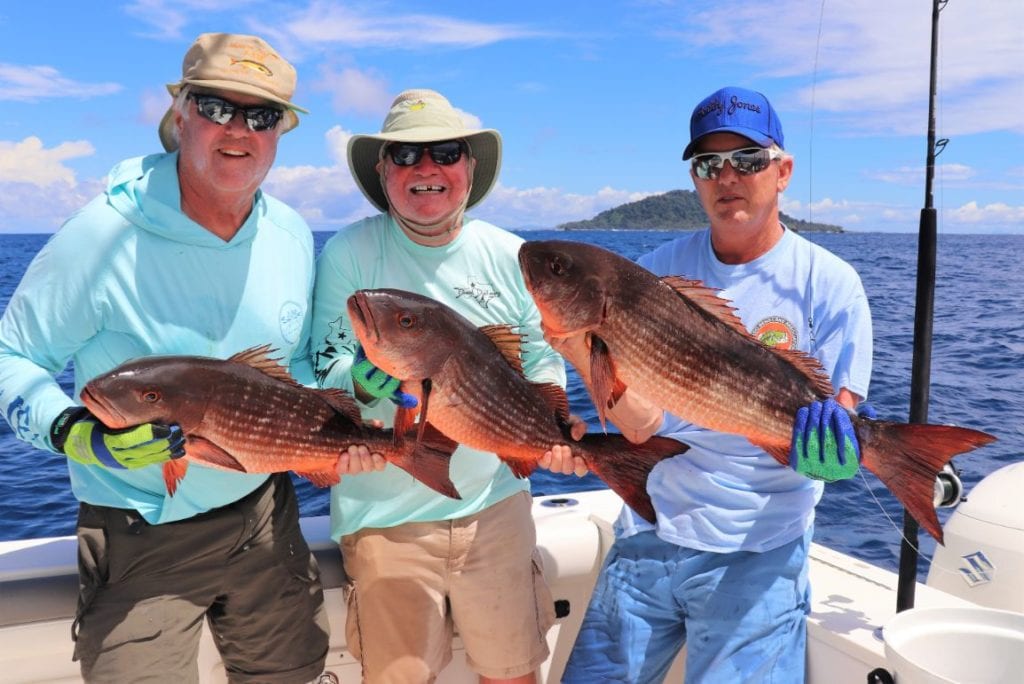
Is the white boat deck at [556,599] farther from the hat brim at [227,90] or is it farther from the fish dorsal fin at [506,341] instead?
the hat brim at [227,90]

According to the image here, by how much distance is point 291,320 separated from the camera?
3438 millimetres

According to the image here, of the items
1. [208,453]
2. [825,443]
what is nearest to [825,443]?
[825,443]

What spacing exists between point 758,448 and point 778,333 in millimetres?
485

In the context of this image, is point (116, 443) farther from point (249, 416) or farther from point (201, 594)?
point (201, 594)

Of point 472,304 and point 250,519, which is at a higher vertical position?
point 472,304

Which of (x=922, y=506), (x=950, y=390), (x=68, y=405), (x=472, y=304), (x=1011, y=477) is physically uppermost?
(x=472, y=304)

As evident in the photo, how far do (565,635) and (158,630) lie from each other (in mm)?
2285

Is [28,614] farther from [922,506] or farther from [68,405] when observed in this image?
[922,506]

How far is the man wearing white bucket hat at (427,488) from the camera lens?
11.6 feet

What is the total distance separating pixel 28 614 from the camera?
3.61 meters

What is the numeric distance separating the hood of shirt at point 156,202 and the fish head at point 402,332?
33.1 inches

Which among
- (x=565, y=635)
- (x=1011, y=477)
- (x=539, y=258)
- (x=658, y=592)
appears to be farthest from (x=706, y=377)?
(x=1011, y=477)

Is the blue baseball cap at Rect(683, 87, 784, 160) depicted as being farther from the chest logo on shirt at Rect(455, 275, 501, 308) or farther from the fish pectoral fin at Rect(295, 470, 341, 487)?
the fish pectoral fin at Rect(295, 470, 341, 487)

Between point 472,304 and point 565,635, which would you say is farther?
point 565,635
